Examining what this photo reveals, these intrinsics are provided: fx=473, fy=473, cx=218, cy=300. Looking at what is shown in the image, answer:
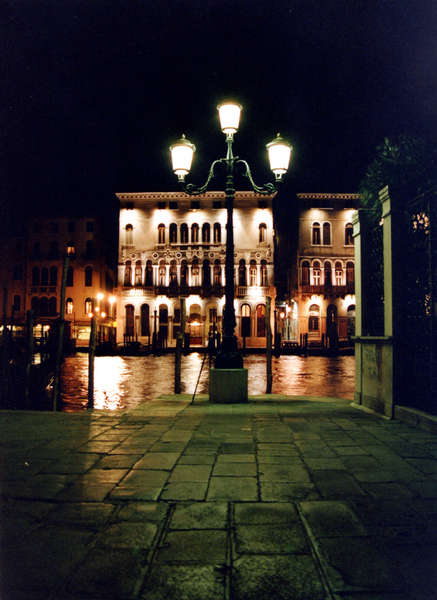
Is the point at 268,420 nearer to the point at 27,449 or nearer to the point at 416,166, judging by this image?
the point at 27,449

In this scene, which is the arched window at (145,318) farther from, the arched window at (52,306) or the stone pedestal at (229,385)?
the stone pedestal at (229,385)

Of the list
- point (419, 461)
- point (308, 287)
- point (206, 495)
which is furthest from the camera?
point (308, 287)

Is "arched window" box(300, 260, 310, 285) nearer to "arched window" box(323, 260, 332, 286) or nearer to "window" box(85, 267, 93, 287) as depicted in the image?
"arched window" box(323, 260, 332, 286)

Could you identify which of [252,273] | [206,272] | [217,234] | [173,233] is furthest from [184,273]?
[252,273]

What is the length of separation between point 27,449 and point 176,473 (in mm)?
1549

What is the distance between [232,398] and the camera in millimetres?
7535

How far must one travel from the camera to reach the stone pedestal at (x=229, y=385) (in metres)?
7.54

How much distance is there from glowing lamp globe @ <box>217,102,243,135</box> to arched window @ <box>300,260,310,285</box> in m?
32.0

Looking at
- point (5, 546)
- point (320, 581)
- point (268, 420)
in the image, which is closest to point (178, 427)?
point (268, 420)

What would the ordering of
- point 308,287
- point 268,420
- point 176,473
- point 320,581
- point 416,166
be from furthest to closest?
point 308,287
point 416,166
point 268,420
point 176,473
point 320,581

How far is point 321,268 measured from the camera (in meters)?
39.4

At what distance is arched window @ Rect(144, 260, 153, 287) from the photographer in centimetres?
4091

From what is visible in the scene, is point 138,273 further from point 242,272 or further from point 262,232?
point 262,232

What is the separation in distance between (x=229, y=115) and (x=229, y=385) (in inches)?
172
